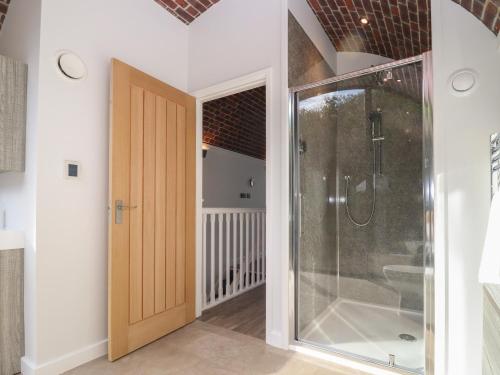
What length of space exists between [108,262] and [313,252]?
1.58 metres

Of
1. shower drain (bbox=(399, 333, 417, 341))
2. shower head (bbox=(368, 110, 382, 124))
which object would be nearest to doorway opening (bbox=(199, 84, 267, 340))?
shower drain (bbox=(399, 333, 417, 341))

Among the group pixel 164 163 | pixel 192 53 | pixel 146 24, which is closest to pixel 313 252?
pixel 164 163

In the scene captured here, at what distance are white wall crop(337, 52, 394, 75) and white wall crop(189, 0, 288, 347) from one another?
1469 millimetres

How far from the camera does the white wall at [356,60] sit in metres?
3.25

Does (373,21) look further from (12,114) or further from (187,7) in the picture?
(12,114)

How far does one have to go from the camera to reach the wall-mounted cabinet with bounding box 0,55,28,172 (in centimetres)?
179

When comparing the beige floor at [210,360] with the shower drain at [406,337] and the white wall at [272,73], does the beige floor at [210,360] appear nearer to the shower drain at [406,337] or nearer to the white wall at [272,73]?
the white wall at [272,73]

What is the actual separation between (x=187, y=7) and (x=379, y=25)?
1809mm

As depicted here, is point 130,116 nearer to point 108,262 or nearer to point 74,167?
point 74,167

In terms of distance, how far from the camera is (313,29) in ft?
9.35

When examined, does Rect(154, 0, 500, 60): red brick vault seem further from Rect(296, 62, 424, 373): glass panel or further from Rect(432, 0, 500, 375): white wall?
Rect(432, 0, 500, 375): white wall

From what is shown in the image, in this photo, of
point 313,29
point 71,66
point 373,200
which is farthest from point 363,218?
point 71,66

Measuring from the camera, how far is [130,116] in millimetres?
2107

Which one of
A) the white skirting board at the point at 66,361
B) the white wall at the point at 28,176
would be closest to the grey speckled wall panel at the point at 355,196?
the white skirting board at the point at 66,361
